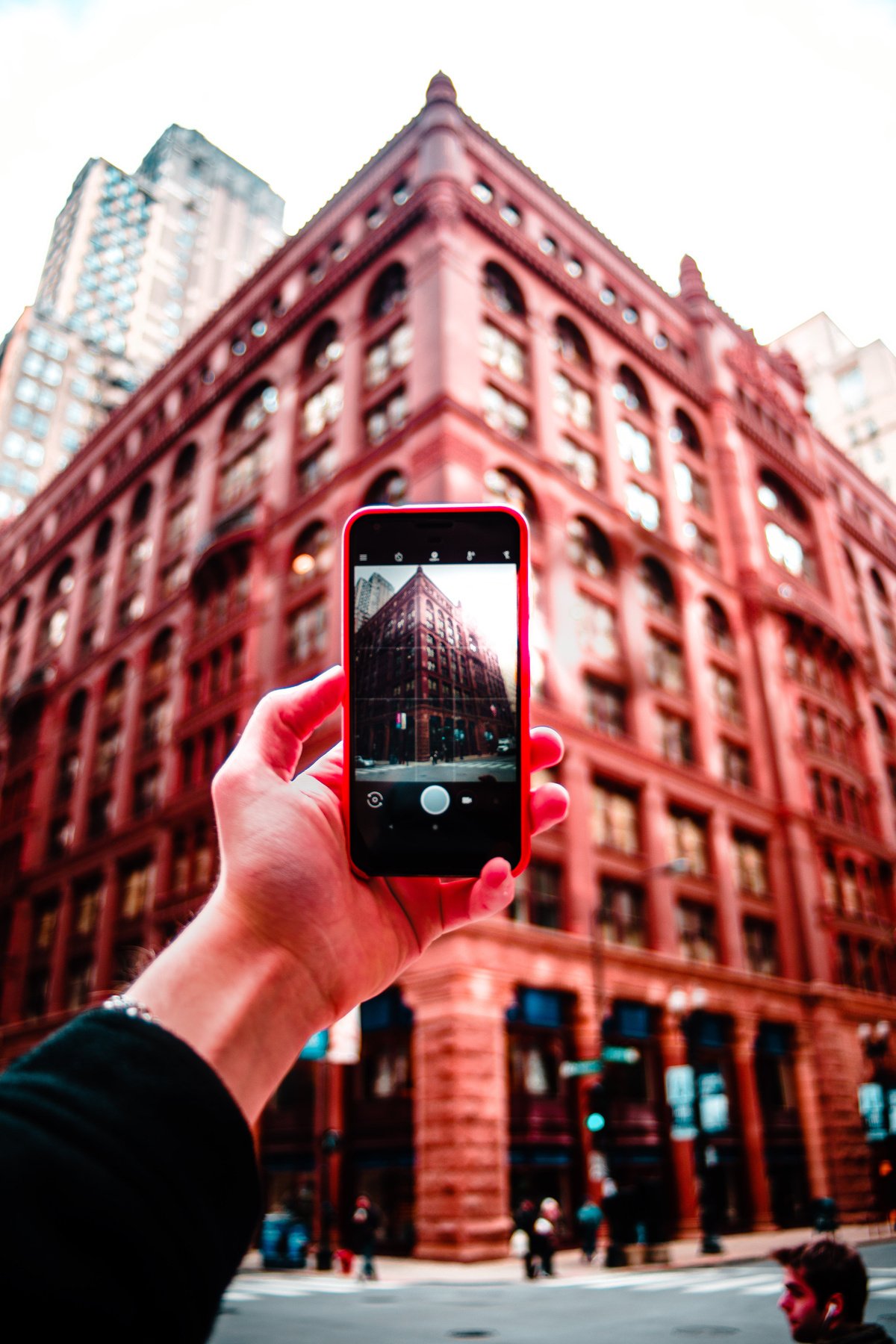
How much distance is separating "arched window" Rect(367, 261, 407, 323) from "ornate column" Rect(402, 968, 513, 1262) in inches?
1113

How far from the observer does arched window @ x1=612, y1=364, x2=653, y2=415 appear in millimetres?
45750

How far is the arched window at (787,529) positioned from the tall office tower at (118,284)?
63.8 metres

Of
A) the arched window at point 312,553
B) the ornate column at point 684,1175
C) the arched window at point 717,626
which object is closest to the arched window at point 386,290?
the arched window at point 312,553

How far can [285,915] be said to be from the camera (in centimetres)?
192

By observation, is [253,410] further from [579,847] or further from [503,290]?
[579,847]

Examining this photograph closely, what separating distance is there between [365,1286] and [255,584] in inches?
1056

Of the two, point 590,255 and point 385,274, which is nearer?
point 385,274

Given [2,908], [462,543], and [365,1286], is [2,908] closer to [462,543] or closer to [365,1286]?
[365,1286]

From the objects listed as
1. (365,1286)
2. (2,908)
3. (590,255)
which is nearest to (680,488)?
(590,255)

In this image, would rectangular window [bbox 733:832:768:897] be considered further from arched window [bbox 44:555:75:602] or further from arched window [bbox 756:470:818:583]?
arched window [bbox 44:555:75:602]

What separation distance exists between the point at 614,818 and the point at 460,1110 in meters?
13.0

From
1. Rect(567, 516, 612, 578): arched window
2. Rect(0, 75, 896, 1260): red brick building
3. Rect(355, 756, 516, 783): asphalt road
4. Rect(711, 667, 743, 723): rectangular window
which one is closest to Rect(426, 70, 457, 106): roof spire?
Rect(0, 75, 896, 1260): red brick building

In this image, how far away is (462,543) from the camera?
3.06 m

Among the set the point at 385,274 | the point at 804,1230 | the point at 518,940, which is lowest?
the point at 804,1230
